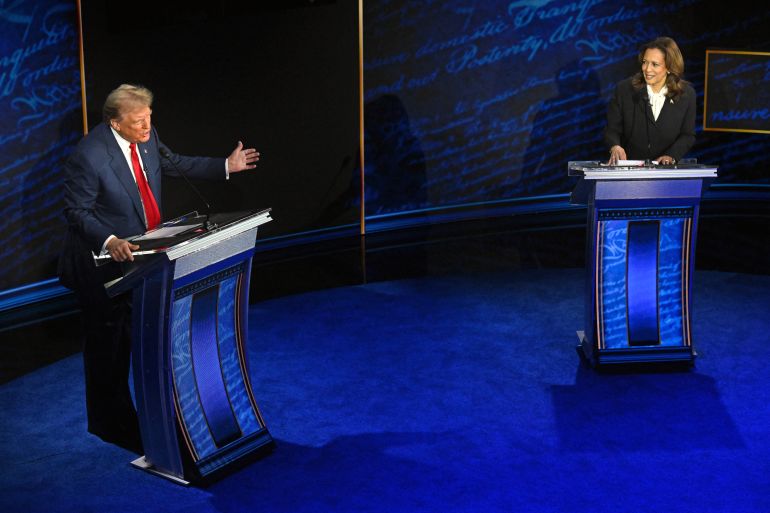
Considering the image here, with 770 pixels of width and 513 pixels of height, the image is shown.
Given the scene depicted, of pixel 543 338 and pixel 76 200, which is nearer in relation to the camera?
pixel 76 200

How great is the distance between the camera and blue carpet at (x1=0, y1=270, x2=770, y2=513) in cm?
370

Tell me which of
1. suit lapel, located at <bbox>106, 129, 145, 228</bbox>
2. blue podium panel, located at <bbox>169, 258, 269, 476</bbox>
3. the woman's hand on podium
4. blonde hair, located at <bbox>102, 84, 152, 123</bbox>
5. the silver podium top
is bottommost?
blue podium panel, located at <bbox>169, 258, 269, 476</bbox>

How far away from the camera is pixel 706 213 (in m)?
8.34

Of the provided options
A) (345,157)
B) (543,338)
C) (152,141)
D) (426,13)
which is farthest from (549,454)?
(426,13)

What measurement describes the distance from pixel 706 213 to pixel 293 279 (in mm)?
3696

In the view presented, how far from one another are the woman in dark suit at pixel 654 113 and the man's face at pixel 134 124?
2391 mm

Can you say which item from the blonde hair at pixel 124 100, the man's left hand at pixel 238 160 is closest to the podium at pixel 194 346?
the man's left hand at pixel 238 160

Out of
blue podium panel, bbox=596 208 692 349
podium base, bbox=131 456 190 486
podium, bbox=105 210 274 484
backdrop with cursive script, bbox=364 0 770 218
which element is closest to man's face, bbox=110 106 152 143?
podium, bbox=105 210 274 484

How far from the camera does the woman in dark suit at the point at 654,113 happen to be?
5.05 m

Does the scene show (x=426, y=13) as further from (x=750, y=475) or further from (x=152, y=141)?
(x=750, y=475)

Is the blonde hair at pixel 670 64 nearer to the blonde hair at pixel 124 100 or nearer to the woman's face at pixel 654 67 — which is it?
the woman's face at pixel 654 67

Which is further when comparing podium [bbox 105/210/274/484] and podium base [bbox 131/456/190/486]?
podium base [bbox 131/456/190/486]

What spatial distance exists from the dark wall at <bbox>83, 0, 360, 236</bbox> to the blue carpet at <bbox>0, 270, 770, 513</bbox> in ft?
5.27

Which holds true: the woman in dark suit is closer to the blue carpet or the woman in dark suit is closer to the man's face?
the blue carpet
